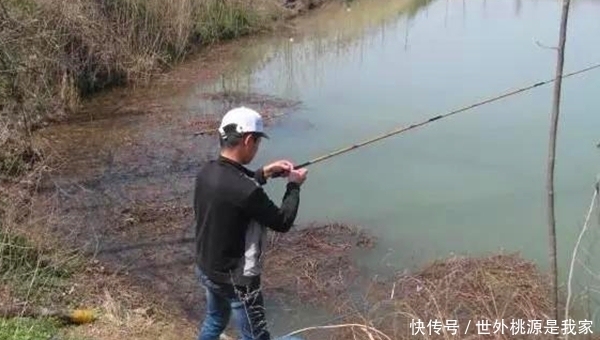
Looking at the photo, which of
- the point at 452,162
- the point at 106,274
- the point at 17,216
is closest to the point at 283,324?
the point at 106,274

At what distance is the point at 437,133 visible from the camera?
27.2 feet

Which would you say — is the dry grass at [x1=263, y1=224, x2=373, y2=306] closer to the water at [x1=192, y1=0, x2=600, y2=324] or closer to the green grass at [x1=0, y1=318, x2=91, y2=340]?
the water at [x1=192, y1=0, x2=600, y2=324]

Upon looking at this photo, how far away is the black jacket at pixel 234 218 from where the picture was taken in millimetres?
2871

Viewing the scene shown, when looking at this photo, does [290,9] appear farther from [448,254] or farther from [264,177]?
[264,177]

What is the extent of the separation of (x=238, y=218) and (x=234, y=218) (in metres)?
0.02

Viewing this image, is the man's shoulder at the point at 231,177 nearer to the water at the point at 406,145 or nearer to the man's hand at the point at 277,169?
the man's hand at the point at 277,169

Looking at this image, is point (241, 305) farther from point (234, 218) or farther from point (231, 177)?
point (231, 177)

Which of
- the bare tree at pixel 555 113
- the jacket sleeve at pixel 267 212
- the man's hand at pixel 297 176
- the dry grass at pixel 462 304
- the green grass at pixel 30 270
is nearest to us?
the bare tree at pixel 555 113

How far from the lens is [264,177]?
3184 millimetres

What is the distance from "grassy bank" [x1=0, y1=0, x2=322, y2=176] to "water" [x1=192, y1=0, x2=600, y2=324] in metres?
1.13

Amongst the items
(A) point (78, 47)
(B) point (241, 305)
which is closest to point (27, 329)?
(B) point (241, 305)

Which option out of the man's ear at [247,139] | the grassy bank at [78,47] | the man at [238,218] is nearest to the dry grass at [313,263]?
the man at [238,218]

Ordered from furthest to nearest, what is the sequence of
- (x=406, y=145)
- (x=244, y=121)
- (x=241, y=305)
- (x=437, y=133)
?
(x=437, y=133) < (x=406, y=145) < (x=241, y=305) < (x=244, y=121)

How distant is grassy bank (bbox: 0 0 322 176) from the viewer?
644 cm
